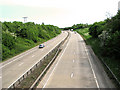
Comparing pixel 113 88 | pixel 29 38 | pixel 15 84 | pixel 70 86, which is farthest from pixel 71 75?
pixel 29 38

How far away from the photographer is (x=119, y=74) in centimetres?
2095

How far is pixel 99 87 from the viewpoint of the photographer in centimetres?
1681

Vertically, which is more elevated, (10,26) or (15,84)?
(10,26)

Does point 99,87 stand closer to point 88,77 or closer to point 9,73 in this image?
point 88,77

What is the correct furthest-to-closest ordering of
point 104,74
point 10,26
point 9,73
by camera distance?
point 10,26 < point 9,73 < point 104,74

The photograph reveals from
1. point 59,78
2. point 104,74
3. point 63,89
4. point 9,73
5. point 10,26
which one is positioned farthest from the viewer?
point 10,26

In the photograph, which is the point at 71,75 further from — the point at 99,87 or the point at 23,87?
the point at 23,87

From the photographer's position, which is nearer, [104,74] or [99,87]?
[99,87]

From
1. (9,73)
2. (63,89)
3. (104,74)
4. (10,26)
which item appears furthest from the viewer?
(10,26)

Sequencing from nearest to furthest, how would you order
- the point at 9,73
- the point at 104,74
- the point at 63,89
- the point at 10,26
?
the point at 63,89 < the point at 104,74 < the point at 9,73 < the point at 10,26

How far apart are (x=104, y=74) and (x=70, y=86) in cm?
656

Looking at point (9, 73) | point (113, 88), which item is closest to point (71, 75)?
point (113, 88)

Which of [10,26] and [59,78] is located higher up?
[10,26]

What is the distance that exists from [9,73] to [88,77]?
37.4ft
